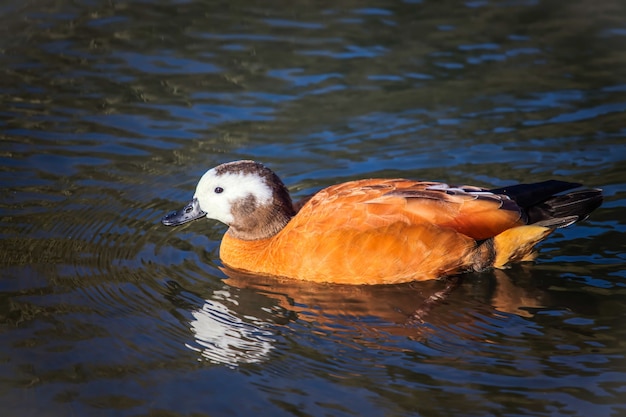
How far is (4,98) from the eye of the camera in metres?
11.2

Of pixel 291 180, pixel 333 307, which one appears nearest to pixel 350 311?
pixel 333 307

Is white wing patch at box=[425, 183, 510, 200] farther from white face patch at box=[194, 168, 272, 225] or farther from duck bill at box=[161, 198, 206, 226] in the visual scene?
duck bill at box=[161, 198, 206, 226]

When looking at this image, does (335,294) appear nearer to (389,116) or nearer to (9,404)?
(9,404)

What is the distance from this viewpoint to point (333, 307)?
24.2 feet

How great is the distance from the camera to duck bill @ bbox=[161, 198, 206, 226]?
27.4 feet

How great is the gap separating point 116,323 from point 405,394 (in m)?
2.29

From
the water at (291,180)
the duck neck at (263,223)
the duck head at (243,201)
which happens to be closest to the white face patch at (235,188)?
the duck head at (243,201)

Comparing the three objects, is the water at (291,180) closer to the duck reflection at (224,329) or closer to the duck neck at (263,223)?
the duck reflection at (224,329)

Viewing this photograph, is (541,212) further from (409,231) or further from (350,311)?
(350,311)

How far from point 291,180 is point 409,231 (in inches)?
89.6

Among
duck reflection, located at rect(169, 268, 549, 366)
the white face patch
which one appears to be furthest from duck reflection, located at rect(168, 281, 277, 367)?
the white face patch

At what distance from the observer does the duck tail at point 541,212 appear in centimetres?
786

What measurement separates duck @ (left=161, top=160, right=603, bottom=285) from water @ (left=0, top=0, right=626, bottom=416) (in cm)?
17

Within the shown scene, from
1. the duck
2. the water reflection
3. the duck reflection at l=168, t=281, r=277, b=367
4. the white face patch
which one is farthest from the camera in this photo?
the white face patch
